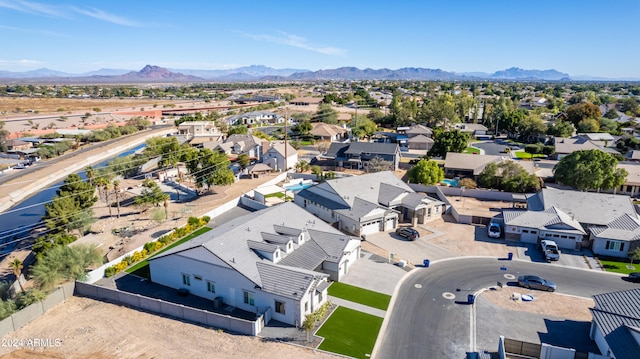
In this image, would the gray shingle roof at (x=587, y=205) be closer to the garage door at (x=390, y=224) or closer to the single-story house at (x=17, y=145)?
the garage door at (x=390, y=224)

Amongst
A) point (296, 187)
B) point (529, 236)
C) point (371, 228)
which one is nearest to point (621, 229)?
point (529, 236)

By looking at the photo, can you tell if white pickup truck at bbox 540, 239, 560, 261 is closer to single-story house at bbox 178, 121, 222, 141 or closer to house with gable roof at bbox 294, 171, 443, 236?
house with gable roof at bbox 294, 171, 443, 236

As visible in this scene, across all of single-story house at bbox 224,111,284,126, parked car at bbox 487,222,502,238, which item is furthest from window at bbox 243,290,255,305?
single-story house at bbox 224,111,284,126

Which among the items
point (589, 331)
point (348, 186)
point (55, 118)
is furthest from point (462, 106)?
point (55, 118)

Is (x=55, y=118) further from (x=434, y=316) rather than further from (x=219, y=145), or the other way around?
(x=434, y=316)

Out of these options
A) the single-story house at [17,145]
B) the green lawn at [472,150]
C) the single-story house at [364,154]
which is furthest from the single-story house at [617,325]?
the single-story house at [17,145]
